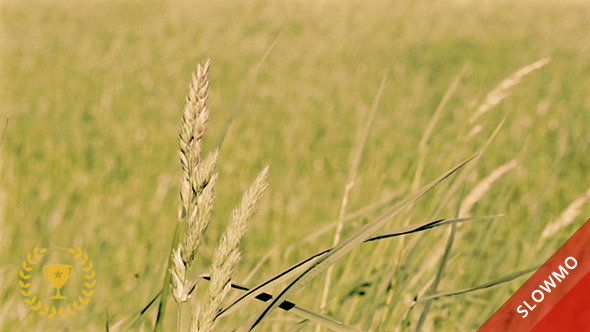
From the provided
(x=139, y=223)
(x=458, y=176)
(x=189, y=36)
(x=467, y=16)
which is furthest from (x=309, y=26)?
(x=458, y=176)

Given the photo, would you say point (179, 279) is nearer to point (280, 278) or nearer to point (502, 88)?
point (280, 278)

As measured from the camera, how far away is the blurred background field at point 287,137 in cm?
152

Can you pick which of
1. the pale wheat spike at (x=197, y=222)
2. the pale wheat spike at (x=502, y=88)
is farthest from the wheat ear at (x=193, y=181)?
the pale wheat spike at (x=502, y=88)

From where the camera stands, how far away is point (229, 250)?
570 millimetres

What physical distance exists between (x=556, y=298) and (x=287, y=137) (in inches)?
126

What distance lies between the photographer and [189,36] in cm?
802

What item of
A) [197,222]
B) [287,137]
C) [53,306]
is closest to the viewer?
[197,222]

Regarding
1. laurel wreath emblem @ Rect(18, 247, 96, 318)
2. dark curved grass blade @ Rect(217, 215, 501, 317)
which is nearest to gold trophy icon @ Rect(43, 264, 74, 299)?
laurel wreath emblem @ Rect(18, 247, 96, 318)

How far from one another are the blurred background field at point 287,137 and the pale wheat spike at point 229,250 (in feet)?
1.19

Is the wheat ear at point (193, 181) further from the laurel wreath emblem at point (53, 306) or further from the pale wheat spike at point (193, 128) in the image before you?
the laurel wreath emblem at point (53, 306)

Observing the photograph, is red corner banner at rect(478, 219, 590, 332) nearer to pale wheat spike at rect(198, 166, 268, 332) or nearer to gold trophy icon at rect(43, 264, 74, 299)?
pale wheat spike at rect(198, 166, 268, 332)

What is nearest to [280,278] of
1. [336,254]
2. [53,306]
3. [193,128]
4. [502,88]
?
[336,254]

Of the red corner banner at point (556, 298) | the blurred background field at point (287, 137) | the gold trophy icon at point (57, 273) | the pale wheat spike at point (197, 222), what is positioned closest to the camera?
the pale wheat spike at point (197, 222)

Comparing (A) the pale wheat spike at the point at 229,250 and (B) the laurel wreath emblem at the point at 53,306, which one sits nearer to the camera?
(A) the pale wheat spike at the point at 229,250
